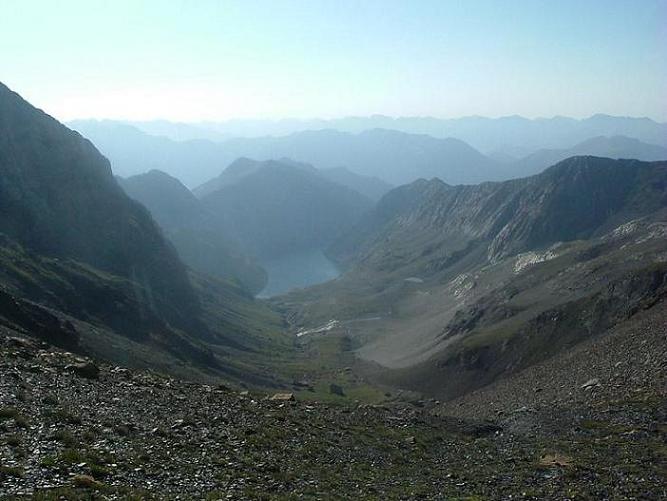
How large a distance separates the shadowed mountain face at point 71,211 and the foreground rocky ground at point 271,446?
341ft

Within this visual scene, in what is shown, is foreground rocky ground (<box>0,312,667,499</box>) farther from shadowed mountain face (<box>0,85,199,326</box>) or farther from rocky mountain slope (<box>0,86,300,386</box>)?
shadowed mountain face (<box>0,85,199,326</box>)

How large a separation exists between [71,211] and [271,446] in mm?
143900

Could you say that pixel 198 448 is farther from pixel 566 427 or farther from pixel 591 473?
pixel 566 427

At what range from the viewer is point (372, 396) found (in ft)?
447

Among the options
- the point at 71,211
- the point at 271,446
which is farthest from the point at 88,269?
the point at 271,446

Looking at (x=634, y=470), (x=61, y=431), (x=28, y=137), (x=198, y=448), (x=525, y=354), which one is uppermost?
(x=28, y=137)

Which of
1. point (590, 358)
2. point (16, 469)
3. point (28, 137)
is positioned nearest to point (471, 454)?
point (16, 469)

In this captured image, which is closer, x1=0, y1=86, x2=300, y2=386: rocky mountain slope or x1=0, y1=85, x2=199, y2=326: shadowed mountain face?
x1=0, y1=86, x2=300, y2=386: rocky mountain slope

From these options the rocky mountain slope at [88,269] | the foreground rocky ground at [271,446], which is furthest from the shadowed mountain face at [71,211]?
the foreground rocky ground at [271,446]

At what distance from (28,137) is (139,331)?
75984mm

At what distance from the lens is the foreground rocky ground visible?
22.0 meters

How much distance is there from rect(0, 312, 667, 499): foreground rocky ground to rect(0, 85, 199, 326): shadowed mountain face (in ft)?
341

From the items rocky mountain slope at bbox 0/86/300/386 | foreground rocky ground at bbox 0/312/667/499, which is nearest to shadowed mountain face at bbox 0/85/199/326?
rocky mountain slope at bbox 0/86/300/386

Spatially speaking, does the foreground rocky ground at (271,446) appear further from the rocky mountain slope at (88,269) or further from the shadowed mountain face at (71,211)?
the shadowed mountain face at (71,211)
